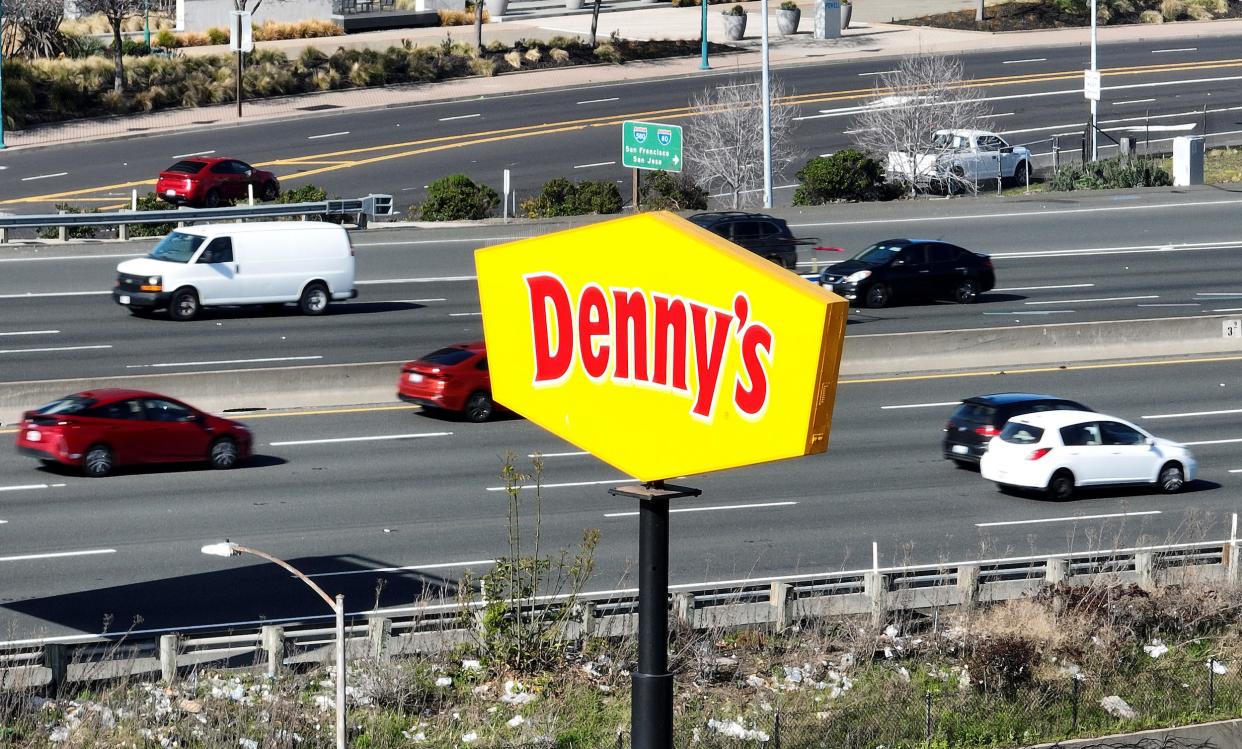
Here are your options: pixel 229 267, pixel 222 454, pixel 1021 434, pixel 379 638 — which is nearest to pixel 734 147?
pixel 229 267

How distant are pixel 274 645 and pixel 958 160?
40160 mm

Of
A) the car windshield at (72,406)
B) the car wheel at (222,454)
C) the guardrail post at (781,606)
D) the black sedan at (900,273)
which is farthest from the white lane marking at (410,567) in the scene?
the black sedan at (900,273)

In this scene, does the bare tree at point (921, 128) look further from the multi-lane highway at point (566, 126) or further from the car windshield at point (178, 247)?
the car windshield at point (178, 247)

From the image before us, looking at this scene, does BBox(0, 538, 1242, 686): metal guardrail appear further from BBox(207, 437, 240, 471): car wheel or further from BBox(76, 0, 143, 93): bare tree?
BBox(76, 0, 143, 93): bare tree

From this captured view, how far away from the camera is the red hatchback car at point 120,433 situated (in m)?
26.8

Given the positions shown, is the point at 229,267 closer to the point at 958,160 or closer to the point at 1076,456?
the point at 1076,456

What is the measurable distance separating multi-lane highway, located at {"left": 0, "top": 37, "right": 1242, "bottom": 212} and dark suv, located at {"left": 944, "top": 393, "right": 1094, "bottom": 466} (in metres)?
26.4

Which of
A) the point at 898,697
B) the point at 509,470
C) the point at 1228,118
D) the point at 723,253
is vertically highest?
the point at 1228,118

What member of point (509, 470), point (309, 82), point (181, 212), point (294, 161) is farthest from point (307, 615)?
point (309, 82)

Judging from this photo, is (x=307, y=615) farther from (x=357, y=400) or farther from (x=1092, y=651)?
(x=357, y=400)

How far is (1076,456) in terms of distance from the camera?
89.7 ft

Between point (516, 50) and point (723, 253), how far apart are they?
61567mm

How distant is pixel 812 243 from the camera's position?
44438 millimetres

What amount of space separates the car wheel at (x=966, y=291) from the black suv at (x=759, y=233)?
401 cm
